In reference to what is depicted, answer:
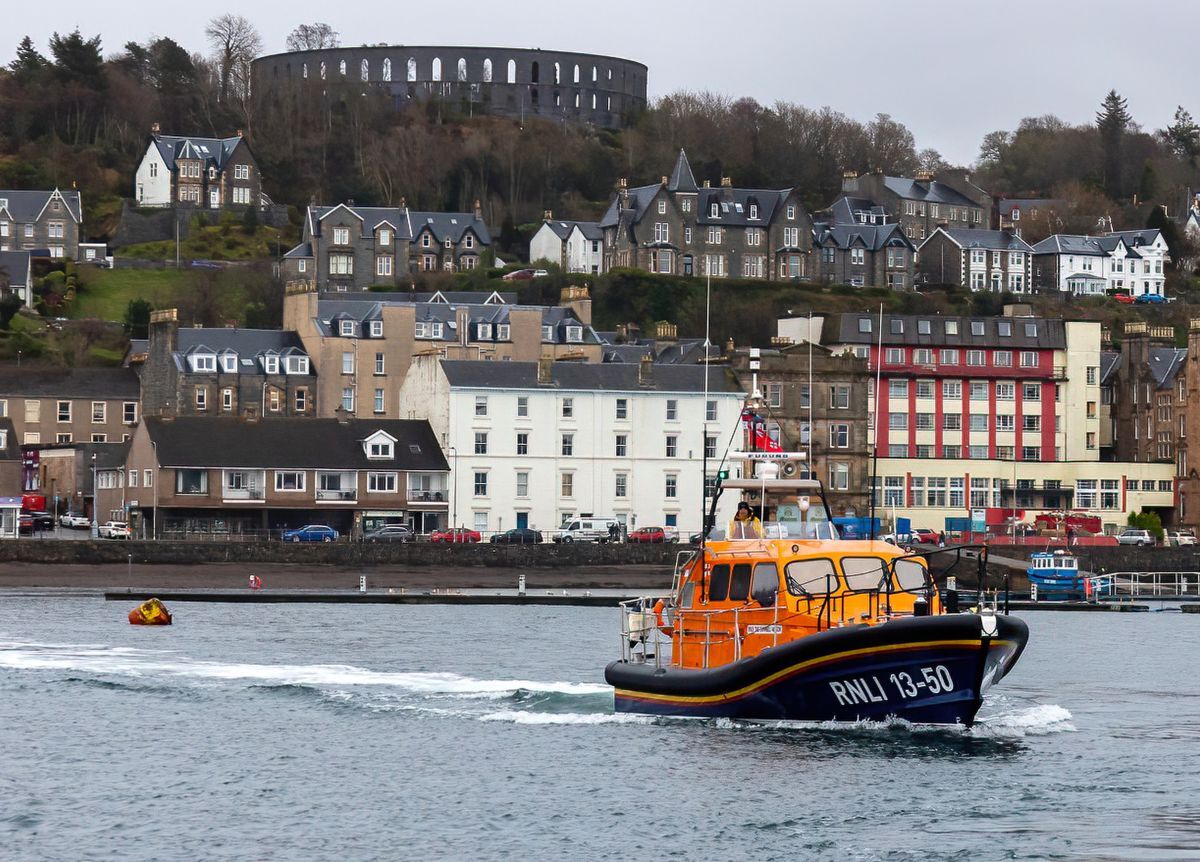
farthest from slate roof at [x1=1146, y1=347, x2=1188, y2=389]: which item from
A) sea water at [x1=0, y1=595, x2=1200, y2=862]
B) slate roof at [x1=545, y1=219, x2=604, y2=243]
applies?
sea water at [x1=0, y1=595, x2=1200, y2=862]

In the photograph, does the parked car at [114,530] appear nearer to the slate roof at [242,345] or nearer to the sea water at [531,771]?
the slate roof at [242,345]

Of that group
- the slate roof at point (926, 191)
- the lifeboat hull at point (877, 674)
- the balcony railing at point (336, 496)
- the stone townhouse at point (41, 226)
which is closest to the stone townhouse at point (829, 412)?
the balcony railing at point (336, 496)

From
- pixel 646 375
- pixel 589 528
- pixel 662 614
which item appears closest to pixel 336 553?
pixel 589 528

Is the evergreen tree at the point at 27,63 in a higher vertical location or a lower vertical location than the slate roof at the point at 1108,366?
higher

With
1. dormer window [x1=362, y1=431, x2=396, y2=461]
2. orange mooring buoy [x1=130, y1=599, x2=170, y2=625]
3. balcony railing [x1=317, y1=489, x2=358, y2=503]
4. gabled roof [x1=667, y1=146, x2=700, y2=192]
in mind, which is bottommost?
orange mooring buoy [x1=130, y1=599, x2=170, y2=625]

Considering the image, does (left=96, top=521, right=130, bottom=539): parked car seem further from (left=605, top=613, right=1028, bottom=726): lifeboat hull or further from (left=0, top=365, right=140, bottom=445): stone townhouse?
(left=605, top=613, right=1028, bottom=726): lifeboat hull

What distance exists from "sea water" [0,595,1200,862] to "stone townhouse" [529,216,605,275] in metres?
102

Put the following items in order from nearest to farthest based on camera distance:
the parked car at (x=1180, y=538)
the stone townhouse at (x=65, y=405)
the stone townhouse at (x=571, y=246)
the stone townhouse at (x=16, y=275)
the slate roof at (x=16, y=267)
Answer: the parked car at (x=1180, y=538) → the stone townhouse at (x=65, y=405) → the stone townhouse at (x=16, y=275) → the slate roof at (x=16, y=267) → the stone townhouse at (x=571, y=246)

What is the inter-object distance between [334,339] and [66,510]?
48.9 ft

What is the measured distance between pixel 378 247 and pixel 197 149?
65.8 feet

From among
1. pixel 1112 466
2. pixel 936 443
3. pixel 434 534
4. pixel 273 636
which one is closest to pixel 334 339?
pixel 434 534

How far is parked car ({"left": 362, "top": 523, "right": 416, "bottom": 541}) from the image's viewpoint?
8712 centimetres

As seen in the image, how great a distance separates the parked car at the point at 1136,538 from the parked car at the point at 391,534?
3203 cm

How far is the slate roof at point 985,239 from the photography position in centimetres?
15962
